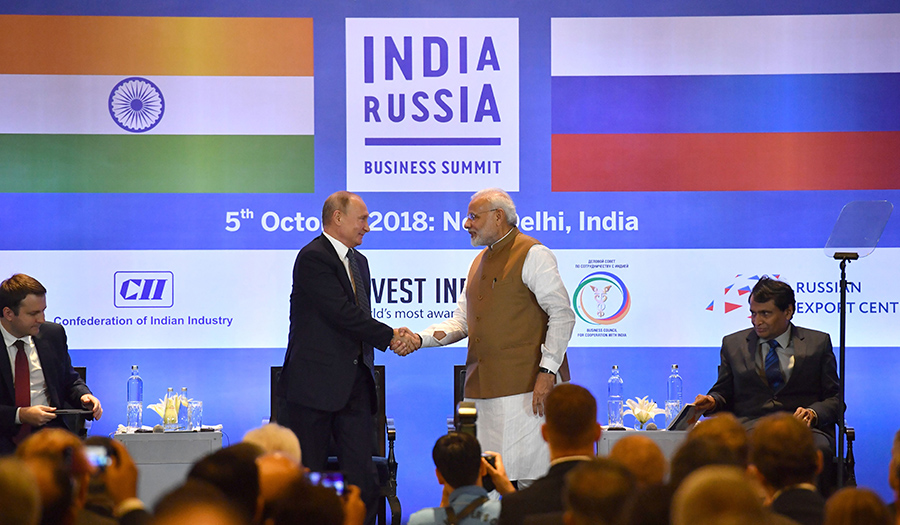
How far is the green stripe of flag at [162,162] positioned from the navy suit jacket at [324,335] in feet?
4.25

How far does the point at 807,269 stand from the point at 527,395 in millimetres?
2376

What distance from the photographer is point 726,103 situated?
5516 millimetres

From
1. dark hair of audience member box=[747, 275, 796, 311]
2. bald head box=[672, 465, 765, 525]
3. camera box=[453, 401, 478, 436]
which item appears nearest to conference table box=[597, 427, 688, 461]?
dark hair of audience member box=[747, 275, 796, 311]

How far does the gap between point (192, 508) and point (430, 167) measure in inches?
167

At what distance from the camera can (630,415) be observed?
5520 mm

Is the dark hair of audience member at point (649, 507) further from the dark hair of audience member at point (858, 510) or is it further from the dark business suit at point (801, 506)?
the dark business suit at point (801, 506)

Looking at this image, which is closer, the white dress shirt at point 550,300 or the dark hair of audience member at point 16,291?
the white dress shirt at point 550,300

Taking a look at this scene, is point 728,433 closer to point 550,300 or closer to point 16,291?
point 550,300

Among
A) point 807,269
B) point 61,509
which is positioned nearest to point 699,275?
point 807,269

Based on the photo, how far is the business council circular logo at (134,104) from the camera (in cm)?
543

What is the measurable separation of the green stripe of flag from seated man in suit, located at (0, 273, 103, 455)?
50.1 inches

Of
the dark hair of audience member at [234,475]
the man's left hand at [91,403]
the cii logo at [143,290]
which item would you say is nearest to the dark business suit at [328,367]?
the man's left hand at [91,403]

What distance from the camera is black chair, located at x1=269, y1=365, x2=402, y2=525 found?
452cm

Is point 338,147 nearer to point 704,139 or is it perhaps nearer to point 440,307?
point 440,307
